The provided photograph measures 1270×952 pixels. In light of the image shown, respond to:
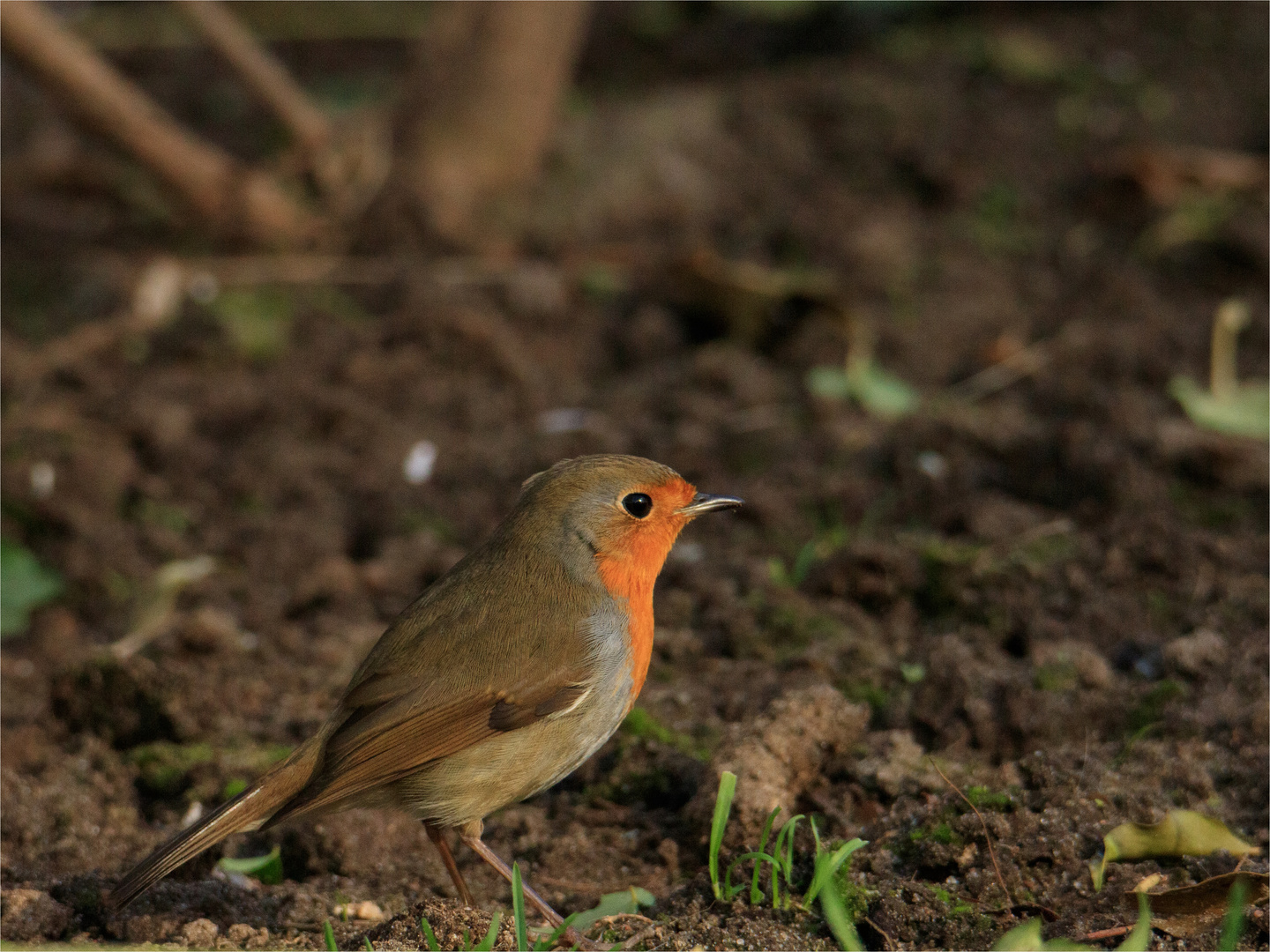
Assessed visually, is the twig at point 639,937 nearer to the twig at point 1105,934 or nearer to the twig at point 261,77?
the twig at point 1105,934

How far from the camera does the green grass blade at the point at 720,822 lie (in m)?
2.69

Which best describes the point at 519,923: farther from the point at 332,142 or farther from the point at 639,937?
the point at 332,142

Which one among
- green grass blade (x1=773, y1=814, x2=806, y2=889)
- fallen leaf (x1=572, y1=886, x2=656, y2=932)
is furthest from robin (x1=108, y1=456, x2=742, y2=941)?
green grass blade (x1=773, y1=814, x2=806, y2=889)

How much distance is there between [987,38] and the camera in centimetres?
755

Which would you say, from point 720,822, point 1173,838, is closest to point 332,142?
point 720,822

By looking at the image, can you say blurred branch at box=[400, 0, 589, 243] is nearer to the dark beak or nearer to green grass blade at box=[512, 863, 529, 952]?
the dark beak

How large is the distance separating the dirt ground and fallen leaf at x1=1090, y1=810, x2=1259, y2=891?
0.14 ft

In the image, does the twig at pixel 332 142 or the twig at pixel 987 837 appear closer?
the twig at pixel 987 837

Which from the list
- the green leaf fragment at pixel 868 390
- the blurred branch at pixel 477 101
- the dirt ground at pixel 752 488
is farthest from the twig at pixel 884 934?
the blurred branch at pixel 477 101

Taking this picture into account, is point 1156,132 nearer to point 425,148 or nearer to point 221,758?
point 425,148

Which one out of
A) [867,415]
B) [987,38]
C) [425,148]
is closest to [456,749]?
[867,415]

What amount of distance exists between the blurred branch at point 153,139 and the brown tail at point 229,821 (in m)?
3.90

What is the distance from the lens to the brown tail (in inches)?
106

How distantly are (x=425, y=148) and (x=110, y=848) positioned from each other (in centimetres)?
414
